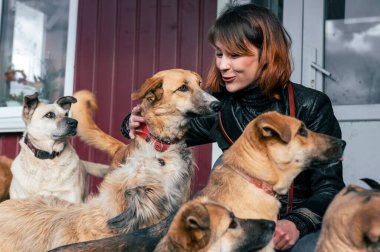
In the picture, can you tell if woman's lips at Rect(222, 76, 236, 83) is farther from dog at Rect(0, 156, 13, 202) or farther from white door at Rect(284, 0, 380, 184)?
dog at Rect(0, 156, 13, 202)

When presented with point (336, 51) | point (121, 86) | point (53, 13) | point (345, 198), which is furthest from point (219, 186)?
point (53, 13)

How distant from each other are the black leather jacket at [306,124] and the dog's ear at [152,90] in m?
0.44

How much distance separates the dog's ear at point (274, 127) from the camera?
3705 mm

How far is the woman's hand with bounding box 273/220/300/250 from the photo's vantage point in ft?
12.4

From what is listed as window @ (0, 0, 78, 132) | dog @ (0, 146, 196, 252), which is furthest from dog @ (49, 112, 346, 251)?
window @ (0, 0, 78, 132)

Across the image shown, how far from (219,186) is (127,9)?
3433mm

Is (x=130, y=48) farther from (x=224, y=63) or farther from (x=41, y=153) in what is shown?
(x=224, y=63)

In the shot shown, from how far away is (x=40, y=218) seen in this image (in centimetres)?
439

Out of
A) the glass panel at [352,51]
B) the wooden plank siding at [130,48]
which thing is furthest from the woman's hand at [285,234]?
the wooden plank siding at [130,48]

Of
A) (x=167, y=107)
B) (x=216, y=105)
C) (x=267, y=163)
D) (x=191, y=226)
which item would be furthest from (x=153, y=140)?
(x=191, y=226)

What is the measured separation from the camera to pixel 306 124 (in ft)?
14.0

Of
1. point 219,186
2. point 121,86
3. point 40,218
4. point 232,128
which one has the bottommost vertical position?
point 40,218

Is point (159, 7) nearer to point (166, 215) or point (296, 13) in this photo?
point (296, 13)

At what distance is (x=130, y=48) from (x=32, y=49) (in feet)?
4.48
